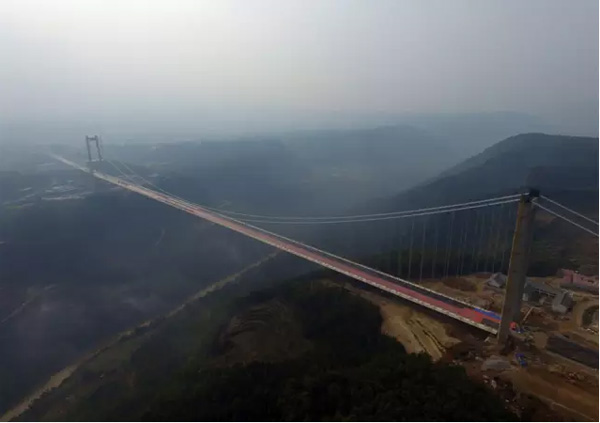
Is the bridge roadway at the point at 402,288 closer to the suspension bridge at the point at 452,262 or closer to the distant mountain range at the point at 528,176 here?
the suspension bridge at the point at 452,262

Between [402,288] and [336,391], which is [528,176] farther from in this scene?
[336,391]

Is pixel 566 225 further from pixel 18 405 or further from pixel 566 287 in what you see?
pixel 18 405

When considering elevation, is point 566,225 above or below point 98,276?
above

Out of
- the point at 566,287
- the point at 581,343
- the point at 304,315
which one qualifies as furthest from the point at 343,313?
the point at 566,287

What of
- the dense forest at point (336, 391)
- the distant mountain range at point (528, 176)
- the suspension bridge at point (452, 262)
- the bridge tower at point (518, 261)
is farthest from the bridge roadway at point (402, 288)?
the distant mountain range at point (528, 176)

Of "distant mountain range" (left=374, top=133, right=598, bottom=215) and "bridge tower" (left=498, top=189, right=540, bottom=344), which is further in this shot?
"distant mountain range" (left=374, top=133, right=598, bottom=215)

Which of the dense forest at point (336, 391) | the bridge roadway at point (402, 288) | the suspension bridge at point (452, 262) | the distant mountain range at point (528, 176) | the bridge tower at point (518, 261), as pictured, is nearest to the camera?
the dense forest at point (336, 391)

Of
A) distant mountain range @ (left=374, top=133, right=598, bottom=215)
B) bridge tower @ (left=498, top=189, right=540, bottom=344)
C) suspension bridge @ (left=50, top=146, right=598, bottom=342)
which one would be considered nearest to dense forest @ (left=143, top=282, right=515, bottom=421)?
suspension bridge @ (left=50, top=146, right=598, bottom=342)

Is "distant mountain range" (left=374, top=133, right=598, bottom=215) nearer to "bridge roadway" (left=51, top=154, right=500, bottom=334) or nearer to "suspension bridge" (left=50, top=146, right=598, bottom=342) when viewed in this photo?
"suspension bridge" (left=50, top=146, right=598, bottom=342)
